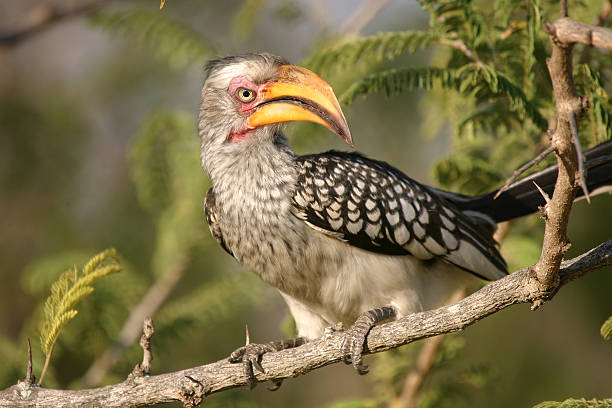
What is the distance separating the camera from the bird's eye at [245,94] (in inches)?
Result: 165

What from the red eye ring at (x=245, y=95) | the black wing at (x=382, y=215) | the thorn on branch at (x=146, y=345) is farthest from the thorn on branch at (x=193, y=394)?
the red eye ring at (x=245, y=95)

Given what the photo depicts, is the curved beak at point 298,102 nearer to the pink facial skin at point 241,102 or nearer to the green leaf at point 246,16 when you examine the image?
the pink facial skin at point 241,102

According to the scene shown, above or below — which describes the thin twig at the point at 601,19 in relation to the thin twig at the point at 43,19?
below

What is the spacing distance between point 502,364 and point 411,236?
275 cm

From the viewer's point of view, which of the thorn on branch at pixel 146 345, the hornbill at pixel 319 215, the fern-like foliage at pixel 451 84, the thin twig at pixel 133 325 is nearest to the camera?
the thorn on branch at pixel 146 345

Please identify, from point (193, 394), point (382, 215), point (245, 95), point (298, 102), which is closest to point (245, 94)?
point (245, 95)

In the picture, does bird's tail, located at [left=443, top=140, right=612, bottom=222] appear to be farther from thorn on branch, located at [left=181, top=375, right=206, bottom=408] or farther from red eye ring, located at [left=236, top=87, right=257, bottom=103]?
thorn on branch, located at [left=181, top=375, right=206, bottom=408]

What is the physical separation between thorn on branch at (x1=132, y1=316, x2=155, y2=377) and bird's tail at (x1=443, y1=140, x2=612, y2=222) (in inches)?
83.9

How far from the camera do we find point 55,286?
3.19 metres

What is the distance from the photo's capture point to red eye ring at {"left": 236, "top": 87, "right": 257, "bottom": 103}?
4195 mm

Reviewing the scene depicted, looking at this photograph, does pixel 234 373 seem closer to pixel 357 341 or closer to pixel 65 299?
pixel 357 341

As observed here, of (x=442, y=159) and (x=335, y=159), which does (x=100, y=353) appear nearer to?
(x=335, y=159)

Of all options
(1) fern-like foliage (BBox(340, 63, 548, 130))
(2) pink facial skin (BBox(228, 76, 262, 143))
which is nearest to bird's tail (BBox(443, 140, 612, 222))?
(1) fern-like foliage (BBox(340, 63, 548, 130))

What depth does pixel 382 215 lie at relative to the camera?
418 cm
